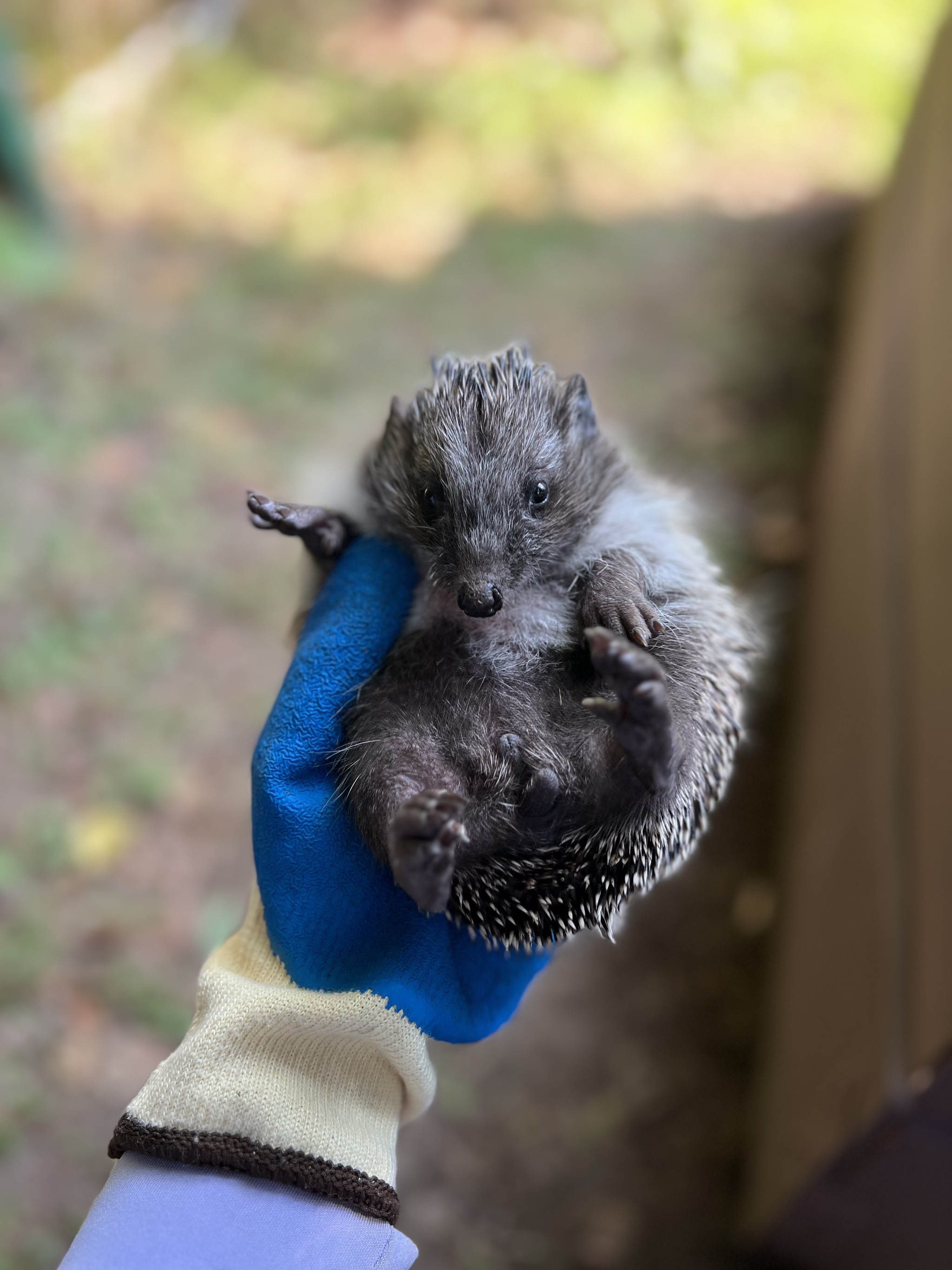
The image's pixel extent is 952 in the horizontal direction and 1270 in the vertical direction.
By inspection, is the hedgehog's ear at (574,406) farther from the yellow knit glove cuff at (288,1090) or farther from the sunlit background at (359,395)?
the yellow knit glove cuff at (288,1090)

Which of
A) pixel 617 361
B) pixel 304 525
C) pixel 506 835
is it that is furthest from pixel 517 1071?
pixel 617 361

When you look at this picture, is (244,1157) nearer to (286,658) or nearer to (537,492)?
(537,492)

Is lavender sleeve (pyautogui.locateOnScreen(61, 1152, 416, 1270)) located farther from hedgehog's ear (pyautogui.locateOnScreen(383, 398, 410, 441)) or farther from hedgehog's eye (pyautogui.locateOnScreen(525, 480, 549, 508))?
hedgehog's ear (pyautogui.locateOnScreen(383, 398, 410, 441))

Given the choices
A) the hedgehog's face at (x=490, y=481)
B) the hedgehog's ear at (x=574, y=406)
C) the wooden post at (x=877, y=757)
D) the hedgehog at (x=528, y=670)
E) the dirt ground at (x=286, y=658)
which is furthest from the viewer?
the dirt ground at (x=286, y=658)

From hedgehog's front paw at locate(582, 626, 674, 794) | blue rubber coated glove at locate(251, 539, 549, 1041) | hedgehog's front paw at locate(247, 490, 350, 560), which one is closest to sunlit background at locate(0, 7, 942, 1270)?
hedgehog's front paw at locate(247, 490, 350, 560)

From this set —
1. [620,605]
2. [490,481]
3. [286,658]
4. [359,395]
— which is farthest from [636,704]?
[359,395]

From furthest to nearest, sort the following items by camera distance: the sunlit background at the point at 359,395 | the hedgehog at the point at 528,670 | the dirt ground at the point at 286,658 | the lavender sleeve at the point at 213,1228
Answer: the sunlit background at the point at 359,395 → the dirt ground at the point at 286,658 → the hedgehog at the point at 528,670 → the lavender sleeve at the point at 213,1228

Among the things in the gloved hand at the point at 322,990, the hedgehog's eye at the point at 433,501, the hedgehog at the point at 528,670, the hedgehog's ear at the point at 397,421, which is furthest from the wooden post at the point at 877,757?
the hedgehog's ear at the point at 397,421
